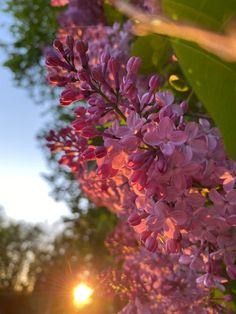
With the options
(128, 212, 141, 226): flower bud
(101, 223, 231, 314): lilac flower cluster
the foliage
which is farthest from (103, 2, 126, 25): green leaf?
(128, 212, 141, 226): flower bud

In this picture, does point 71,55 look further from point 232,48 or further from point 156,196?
point 232,48

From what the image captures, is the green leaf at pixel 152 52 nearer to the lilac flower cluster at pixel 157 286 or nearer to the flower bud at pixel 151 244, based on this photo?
the lilac flower cluster at pixel 157 286

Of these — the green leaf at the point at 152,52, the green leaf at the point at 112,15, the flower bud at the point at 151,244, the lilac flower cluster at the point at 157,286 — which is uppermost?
the green leaf at the point at 112,15

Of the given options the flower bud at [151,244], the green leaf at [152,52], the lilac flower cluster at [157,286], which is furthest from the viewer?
the green leaf at [152,52]

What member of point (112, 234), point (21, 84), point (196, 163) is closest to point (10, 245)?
point (21, 84)

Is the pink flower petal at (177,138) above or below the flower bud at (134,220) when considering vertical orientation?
above

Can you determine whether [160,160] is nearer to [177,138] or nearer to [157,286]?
[177,138]

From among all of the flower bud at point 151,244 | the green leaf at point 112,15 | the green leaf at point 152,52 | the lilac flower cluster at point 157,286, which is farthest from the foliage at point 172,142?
the green leaf at point 112,15

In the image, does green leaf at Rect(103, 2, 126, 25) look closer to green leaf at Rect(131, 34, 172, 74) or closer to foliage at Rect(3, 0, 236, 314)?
green leaf at Rect(131, 34, 172, 74)

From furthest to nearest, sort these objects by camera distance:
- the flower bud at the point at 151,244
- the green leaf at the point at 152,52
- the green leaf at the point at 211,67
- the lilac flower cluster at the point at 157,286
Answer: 1. the green leaf at the point at 152,52
2. the lilac flower cluster at the point at 157,286
3. the flower bud at the point at 151,244
4. the green leaf at the point at 211,67

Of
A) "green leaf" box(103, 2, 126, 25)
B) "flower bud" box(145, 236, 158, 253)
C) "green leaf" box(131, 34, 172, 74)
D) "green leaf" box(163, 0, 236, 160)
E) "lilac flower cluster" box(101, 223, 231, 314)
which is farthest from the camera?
"green leaf" box(103, 2, 126, 25)
